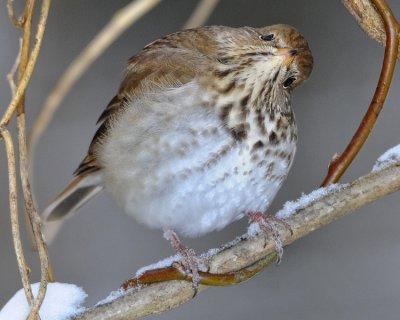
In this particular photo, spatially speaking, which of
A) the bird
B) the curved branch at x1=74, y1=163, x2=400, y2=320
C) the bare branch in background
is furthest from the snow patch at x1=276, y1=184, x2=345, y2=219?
the bare branch in background

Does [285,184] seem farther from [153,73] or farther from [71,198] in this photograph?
[153,73]

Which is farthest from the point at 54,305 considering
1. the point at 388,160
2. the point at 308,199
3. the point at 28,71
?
the point at 388,160

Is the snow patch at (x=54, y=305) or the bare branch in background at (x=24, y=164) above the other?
the bare branch in background at (x=24, y=164)

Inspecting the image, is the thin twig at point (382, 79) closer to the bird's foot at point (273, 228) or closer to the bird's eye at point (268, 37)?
the bird's foot at point (273, 228)

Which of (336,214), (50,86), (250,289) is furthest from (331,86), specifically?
(336,214)

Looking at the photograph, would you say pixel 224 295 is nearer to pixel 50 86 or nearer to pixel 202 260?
pixel 50 86

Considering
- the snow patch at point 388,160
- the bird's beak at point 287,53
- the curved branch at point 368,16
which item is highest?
the bird's beak at point 287,53

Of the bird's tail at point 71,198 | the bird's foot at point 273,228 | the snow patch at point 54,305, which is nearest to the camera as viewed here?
the snow patch at point 54,305

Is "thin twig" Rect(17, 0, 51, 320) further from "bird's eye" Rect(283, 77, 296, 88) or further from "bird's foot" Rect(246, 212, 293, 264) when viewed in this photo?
"bird's eye" Rect(283, 77, 296, 88)

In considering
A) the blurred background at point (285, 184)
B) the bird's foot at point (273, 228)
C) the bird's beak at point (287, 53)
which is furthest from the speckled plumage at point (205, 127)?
the blurred background at point (285, 184)
